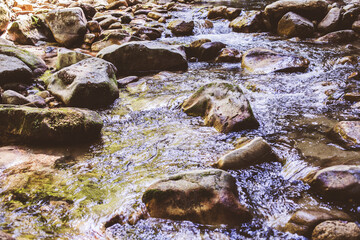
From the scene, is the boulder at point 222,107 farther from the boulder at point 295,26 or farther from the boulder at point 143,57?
the boulder at point 295,26

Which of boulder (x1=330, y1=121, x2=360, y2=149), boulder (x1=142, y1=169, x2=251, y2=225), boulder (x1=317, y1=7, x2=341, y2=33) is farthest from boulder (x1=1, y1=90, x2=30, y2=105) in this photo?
boulder (x1=317, y1=7, x2=341, y2=33)

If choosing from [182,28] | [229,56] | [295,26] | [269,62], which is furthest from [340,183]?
[182,28]

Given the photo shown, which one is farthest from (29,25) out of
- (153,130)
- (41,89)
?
(153,130)

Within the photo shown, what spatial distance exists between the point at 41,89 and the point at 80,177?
355cm

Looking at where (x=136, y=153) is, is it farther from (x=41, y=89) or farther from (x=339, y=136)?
(x=41, y=89)

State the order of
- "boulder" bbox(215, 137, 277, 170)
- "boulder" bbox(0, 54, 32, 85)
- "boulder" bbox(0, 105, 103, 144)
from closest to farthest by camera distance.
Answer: "boulder" bbox(215, 137, 277, 170)
"boulder" bbox(0, 105, 103, 144)
"boulder" bbox(0, 54, 32, 85)

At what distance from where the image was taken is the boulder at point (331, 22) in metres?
9.01

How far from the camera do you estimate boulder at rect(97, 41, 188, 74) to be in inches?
273

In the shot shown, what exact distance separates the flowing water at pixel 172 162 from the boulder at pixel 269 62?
371mm

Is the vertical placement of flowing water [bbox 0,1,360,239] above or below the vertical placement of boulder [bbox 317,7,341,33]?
below

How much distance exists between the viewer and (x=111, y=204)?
2650mm

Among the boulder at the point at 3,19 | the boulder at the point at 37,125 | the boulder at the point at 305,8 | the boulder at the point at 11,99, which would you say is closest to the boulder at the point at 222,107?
the boulder at the point at 37,125

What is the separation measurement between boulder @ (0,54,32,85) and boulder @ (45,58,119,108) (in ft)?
2.34

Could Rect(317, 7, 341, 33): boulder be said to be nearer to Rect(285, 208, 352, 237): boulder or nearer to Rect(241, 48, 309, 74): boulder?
Rect(241, 48, 309, 74): boulder
